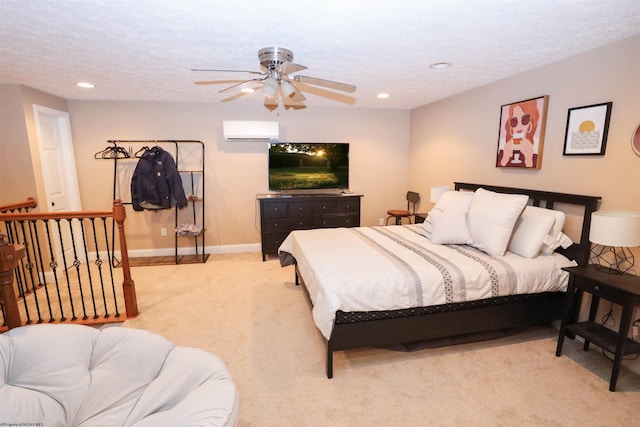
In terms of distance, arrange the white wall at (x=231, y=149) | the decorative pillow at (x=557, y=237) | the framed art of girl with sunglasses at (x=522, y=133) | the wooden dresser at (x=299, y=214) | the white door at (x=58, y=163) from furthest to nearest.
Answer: the wooden dresser at (x=299, y=214), the white wall at (x=231, y=149), the white door at (x=58, y=163), the framed art of girl with sunglasses at (x=522, y=133), the decorative pillow at (x=557, y=237)

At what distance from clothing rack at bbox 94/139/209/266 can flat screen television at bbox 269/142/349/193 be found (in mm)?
1070

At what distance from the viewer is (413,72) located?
9.77ft

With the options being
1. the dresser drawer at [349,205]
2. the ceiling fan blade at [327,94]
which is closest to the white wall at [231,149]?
the dresser drawer at [349,205]

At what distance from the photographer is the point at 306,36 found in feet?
6.92

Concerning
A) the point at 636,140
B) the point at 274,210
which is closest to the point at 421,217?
the point at 274,210

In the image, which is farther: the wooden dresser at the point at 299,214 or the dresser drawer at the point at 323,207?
the dresser drawer at the point at 323,207

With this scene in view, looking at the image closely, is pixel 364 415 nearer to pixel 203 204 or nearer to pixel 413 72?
pixel 413 72

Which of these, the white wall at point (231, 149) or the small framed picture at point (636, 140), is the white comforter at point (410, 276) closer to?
the small framed picture at point (636, 140)

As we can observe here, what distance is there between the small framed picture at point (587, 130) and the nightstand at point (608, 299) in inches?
36.4

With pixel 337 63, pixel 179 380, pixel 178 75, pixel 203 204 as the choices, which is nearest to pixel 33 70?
pixel 178 75

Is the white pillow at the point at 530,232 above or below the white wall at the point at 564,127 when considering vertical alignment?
below

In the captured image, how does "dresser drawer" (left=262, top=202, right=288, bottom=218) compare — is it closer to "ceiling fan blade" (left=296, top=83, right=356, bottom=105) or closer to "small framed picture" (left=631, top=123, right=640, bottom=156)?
"ceiling fan blade" (left=296, top=83, right=356, bottom=105)

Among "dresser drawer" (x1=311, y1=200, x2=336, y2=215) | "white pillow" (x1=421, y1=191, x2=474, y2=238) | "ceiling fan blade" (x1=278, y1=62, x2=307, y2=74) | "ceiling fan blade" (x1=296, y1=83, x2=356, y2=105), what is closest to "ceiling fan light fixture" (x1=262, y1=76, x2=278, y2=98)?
"ceiling fan blade" (x1=278, y1=62, x2=307, y2=74)

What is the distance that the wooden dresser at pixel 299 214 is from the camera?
14.7 ft
